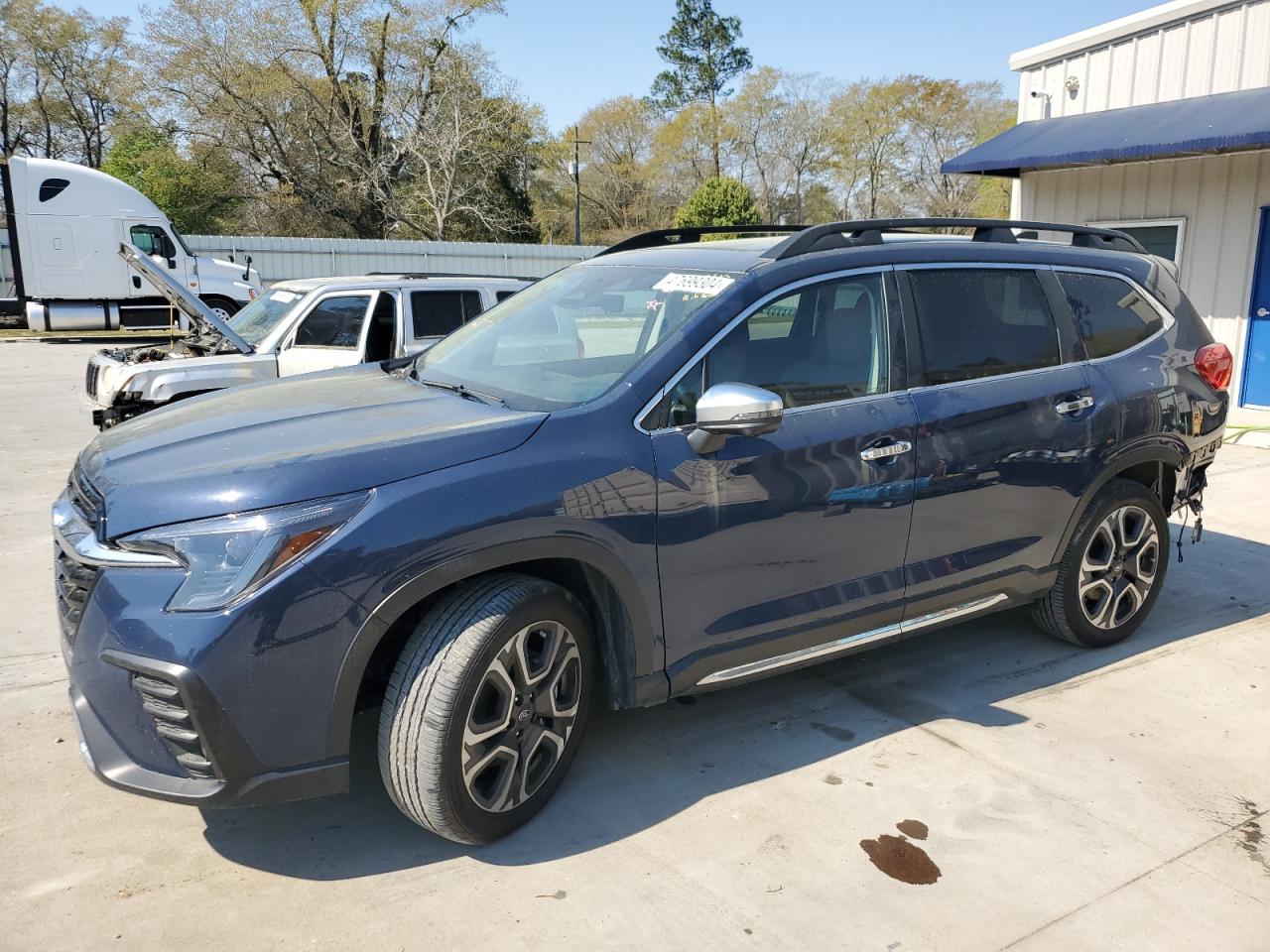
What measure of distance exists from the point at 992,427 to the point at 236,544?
2.84 metres

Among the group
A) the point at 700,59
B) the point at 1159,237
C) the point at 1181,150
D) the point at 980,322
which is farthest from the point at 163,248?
the point at 700,59

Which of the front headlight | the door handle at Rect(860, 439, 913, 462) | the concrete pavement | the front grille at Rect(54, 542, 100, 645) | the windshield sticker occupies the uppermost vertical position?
the windshield sticker

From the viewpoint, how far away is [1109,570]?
15.0 ft

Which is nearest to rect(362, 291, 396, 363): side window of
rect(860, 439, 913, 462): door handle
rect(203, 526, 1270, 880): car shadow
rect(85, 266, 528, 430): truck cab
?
rect(85, 266, 528, 430): truck cab

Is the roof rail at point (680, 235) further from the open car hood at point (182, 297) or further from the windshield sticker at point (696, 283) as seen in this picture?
the open car hood at point (182, 297)

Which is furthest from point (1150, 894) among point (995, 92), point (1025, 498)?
point (995, 92)

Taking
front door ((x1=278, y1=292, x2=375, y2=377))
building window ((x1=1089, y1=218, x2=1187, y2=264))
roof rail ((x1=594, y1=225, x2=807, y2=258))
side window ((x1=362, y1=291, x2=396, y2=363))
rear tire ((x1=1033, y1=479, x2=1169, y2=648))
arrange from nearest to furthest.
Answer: rear tire ((x1=1033, y1=479, x2=1169, y2=648)) → roof rail ((x1=594, y1=225, x2=807, y2=258)) → front door ((x1=278, y1=292, x2=375, y2=377)) → side window ((x1=362, y1=291, x2=396, y2=363)) → building window ((x1=1089, y1=218, x2=1187, y2=264))

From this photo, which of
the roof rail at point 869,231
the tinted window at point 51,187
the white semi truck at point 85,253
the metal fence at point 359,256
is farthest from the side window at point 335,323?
the metal fence at point 359,256

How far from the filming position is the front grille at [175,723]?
2.54 metres

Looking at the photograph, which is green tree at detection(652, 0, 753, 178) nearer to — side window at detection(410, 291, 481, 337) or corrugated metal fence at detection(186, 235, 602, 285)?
corrugated metal fence at detection(186, 235, 602, 285)

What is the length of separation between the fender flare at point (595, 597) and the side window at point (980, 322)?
1541 mm

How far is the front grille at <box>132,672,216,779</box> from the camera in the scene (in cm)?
254

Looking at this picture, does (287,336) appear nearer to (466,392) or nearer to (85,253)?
(466,392)

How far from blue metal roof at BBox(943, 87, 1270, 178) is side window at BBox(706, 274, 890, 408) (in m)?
7.64
